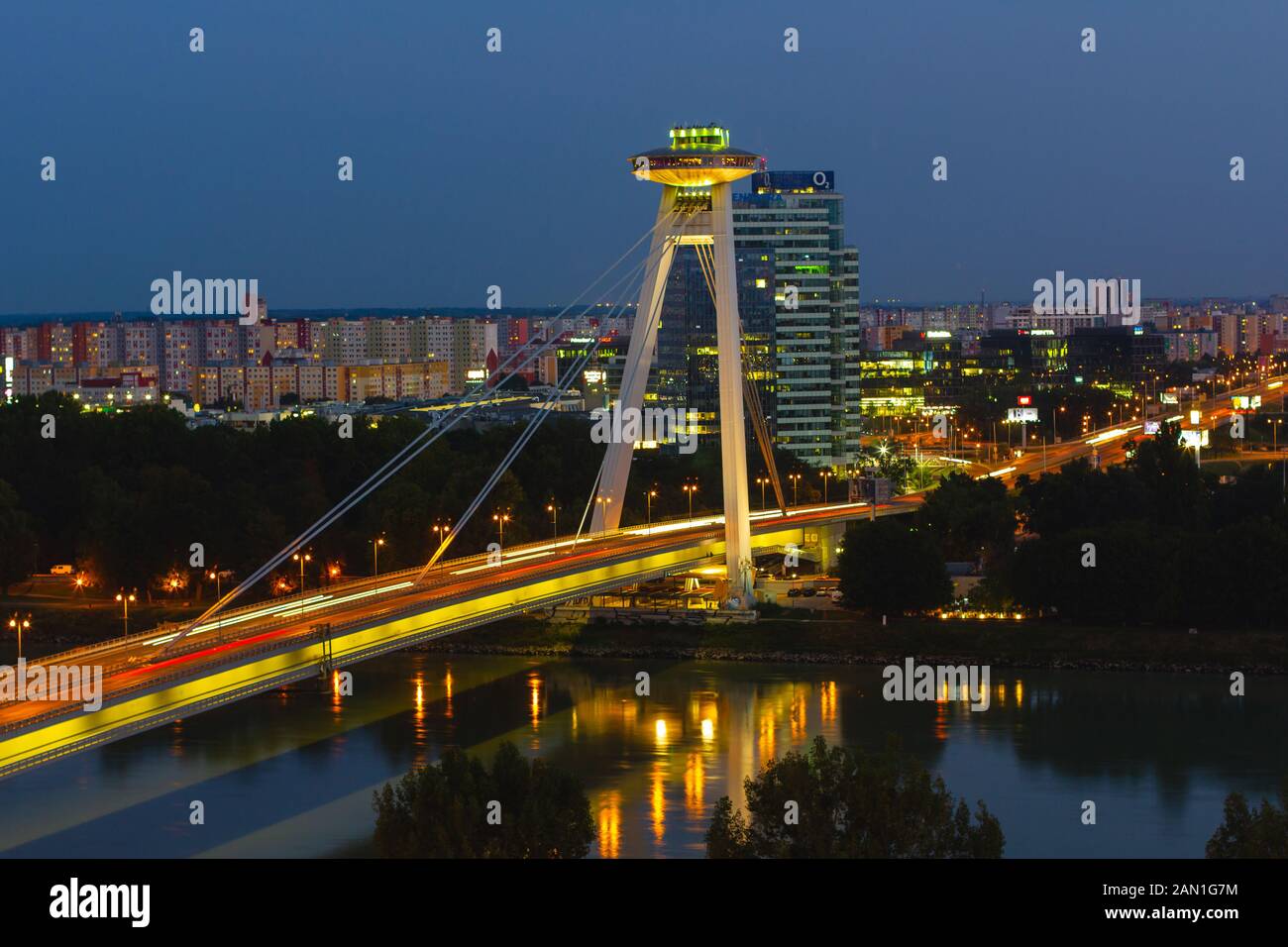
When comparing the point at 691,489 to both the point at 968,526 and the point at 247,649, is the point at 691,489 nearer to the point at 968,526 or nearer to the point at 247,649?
the point at 968,526

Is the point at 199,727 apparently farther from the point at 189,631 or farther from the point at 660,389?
the point at 660,389

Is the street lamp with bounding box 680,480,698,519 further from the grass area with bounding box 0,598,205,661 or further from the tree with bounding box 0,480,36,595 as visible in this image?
the tree with bounding box 0,480,36,595

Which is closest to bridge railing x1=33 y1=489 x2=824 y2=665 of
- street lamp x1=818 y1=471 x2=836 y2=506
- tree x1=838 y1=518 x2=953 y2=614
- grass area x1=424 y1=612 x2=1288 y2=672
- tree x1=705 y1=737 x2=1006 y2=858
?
grass area x1=424 y1=612 x2=1288 y2=672

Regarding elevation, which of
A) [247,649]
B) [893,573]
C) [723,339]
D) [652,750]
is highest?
[723,339]

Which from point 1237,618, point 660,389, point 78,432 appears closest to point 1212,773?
point 1237,618

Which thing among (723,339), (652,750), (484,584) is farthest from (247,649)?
(723,339)

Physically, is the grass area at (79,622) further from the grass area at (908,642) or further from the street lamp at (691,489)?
the street lamp at (691,489)
